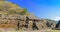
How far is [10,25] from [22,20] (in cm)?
167

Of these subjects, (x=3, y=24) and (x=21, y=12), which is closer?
(x=3, y=24)

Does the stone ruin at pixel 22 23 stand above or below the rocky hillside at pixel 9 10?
below

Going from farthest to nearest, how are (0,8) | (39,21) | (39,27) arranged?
(0,8) → (39,21) → (39,27)

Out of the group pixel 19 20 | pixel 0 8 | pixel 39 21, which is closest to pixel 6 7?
pixel 0 8

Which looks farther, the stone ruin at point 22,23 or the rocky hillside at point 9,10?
the rocky hillside at point 9,10

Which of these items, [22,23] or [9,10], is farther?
[9,10]

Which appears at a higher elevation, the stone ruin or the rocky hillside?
the rocky hillside

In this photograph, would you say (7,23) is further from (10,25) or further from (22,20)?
(22,20)

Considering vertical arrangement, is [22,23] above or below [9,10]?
below

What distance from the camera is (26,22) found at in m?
23.1

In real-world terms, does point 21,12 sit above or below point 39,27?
above

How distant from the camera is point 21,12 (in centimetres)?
2745

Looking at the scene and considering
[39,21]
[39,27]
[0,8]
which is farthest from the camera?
[0,8]

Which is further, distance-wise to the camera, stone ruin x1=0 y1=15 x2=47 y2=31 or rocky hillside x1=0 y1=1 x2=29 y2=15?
rocky hillside x1=0 y1=1 x2=29 y2=15
